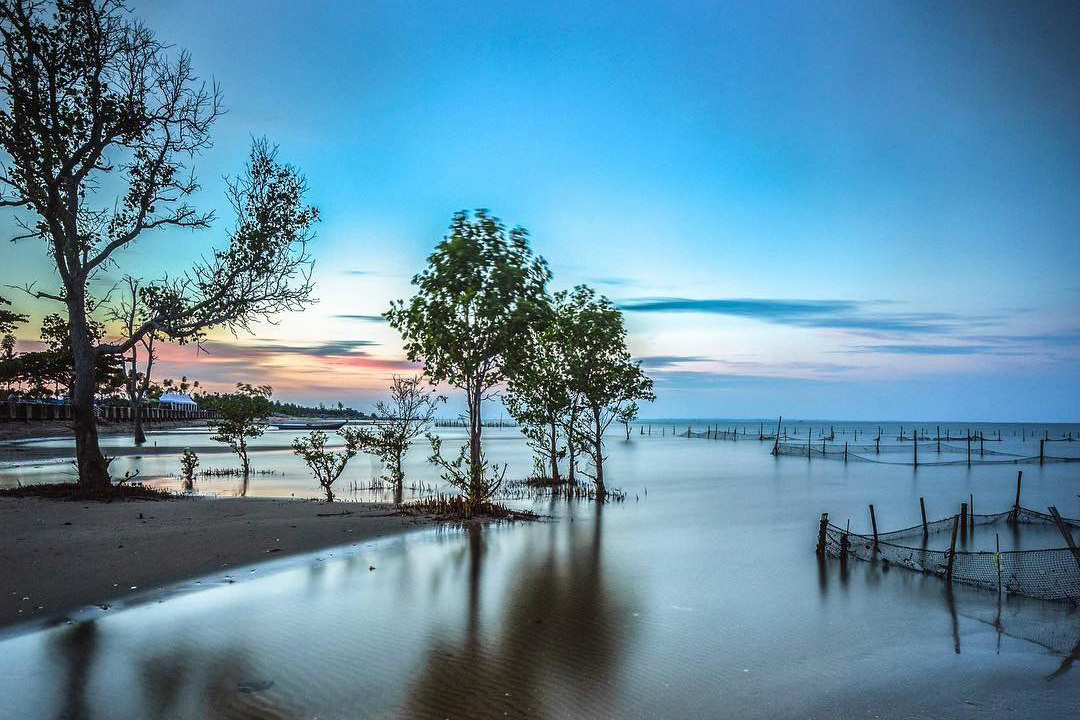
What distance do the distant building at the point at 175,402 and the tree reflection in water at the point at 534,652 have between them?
142 metres

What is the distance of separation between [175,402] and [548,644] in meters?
160

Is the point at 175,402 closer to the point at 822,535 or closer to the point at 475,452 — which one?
the point at 475,452

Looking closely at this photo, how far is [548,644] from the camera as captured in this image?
1002 centimetres

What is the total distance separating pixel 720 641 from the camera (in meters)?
11.1

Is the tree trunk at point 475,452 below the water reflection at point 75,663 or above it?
above

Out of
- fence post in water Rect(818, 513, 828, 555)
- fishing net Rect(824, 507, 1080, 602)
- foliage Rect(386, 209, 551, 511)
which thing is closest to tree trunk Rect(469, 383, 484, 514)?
foliage Rect(386, 209, 551, 511)

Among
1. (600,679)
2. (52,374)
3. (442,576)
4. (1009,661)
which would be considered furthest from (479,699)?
(52,374)

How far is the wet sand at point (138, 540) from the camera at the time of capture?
34.6 feet

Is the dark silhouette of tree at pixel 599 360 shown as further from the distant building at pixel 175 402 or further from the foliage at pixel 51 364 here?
the distant building at pixel 175 402

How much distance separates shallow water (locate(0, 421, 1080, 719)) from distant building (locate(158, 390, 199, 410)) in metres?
141

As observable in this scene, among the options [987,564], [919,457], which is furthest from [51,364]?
[919,457]

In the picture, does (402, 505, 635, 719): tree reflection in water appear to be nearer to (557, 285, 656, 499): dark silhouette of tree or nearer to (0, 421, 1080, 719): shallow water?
(0, 421, 1080, 719): shallow water

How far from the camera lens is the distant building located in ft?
454

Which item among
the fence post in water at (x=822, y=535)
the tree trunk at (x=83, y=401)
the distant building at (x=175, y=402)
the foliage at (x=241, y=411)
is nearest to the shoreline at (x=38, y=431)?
the foliage at (x=241, y=411)
